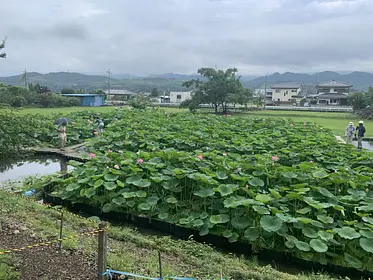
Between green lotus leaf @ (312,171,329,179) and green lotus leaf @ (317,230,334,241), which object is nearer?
green lotus leaf @ (317,230,334,241)

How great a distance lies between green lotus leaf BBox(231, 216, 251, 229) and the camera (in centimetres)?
537

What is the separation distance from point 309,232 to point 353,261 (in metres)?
0.69

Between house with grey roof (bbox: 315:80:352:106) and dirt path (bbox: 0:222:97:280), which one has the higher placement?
house with grey roof (bbox: 315:80:352:106)

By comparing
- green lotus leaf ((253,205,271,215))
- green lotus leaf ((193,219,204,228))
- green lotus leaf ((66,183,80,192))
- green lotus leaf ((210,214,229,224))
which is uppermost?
green lotus leaf ((253,205,271,215))

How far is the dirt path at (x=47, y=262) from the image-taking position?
352 centimetres

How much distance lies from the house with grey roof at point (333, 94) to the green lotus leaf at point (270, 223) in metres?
56.0

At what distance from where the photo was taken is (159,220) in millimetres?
6020

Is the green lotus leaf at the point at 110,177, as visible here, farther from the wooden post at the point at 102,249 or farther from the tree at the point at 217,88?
the tree at the point at 217,88

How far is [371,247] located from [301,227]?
0.96m

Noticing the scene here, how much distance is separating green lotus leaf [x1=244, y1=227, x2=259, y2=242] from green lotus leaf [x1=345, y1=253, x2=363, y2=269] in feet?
4.29

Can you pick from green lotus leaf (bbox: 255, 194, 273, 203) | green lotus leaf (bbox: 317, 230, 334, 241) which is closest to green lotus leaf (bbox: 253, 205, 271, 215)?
green lotus leaf (bbox: 255, 194, 273, 203)

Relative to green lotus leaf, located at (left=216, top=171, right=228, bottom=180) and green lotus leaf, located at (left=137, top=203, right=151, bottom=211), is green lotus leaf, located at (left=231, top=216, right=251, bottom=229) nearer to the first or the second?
green lotus leaf, located at (left=216, top=171, right=228, bottom=180)

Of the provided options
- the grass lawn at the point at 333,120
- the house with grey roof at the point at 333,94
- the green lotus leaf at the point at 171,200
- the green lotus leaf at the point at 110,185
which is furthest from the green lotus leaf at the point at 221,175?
the house with grey roof at the point at 333,94

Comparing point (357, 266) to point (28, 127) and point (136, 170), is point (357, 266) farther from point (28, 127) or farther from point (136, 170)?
point (28, 127)
